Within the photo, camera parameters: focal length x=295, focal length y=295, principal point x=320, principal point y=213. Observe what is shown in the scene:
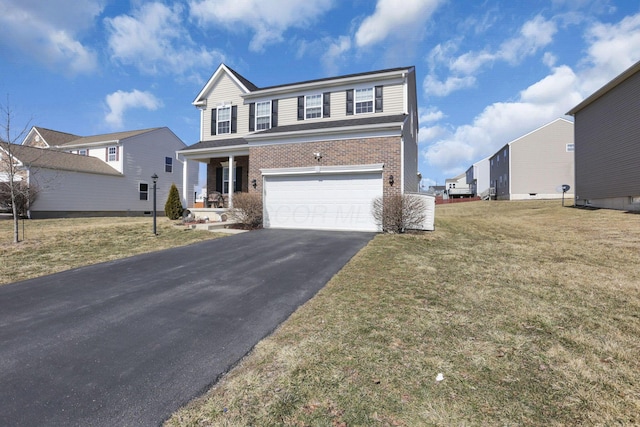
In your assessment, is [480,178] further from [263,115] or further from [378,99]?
[263,115]

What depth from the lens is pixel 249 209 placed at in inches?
499

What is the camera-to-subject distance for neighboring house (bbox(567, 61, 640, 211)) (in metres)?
14.6

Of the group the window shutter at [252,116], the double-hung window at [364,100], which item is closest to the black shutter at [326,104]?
the double-hung window at [364,100]

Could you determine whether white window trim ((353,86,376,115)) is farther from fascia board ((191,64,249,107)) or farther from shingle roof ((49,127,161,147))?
shingle roof ((49,127,161,147))

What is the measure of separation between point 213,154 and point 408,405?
16.1 meters

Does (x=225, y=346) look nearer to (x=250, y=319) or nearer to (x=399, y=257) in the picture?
(x=250, y=319)

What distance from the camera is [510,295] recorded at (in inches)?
181

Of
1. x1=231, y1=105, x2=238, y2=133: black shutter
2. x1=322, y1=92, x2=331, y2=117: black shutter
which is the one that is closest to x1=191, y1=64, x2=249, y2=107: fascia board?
x1=231, y1=105, x2=238, y2=133: black shutter

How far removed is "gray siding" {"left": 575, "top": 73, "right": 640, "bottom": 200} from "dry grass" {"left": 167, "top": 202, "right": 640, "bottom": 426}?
1362cm

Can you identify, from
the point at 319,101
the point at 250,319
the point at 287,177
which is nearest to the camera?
the point at 250,319

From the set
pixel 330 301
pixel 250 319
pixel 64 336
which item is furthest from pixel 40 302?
pixel 330 301

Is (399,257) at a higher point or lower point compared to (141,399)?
higher

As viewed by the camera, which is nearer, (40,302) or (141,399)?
(141,399)

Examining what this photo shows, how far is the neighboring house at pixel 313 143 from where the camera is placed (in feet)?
38.4
